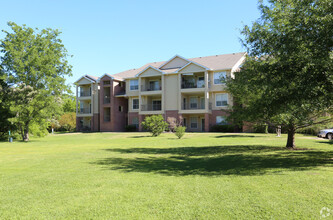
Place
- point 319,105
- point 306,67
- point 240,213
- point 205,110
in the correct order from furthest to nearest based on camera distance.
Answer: point 205,110, point 319,105, point 306,67, point 240,213

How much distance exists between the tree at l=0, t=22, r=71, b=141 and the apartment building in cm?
1488

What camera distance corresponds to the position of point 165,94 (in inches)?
1667

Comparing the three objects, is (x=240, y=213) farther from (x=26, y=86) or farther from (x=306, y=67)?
(x=26, y=86)

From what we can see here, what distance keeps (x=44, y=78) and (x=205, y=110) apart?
21.2m

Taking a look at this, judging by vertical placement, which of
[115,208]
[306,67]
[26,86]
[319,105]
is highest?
[26,86]

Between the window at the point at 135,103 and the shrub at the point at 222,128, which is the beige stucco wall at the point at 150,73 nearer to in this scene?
the window at the point at 135,103

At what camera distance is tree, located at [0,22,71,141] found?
28.2 metres

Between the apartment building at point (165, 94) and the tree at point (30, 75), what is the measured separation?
14.9 metres

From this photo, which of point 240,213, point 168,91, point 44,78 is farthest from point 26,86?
point 240,213

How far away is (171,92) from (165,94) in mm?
1052

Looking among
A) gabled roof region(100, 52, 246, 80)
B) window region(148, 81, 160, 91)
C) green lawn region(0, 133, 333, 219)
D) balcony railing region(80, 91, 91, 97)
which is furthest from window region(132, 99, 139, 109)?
green lawn region(0, 133, 333, 219)

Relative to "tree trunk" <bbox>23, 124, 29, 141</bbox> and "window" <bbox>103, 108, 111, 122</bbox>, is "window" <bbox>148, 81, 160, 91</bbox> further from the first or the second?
"tree trunk" <bbox>23, 124, 29, 141</bbox>

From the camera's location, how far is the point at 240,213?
5156mm

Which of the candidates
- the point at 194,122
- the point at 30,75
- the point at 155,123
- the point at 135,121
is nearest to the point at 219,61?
the point at 194,122
